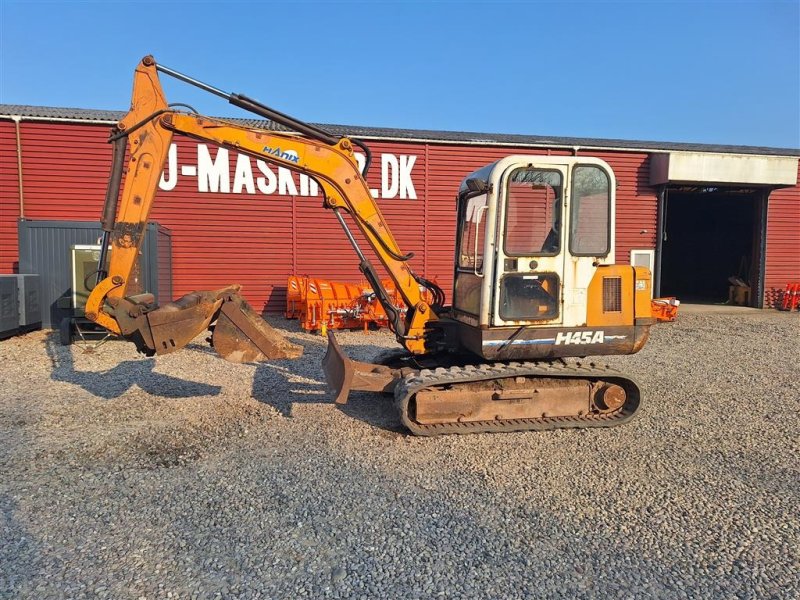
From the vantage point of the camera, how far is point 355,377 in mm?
5695

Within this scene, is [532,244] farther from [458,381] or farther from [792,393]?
[792,393]

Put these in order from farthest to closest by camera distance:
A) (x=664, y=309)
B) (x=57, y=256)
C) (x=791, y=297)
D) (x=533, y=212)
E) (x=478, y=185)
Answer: (x=791, y=297), (x=664, y=309), (x=57, y=256), (x=533, y=212), (x=478, y=185)

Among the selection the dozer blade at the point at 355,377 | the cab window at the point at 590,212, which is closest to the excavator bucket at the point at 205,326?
the dozer blade at the point at 355,377

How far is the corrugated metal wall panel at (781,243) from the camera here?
57.5ft

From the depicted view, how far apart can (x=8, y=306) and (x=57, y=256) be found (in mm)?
1661

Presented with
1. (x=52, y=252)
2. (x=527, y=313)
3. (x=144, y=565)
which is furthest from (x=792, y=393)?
(x=52, y=252)

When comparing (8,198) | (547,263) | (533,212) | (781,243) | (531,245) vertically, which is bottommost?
(547,263)

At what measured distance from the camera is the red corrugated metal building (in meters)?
13.2

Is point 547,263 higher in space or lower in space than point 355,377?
higher

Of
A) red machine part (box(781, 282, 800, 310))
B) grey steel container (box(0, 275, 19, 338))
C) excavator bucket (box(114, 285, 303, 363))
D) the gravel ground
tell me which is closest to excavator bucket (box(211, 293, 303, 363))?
excavator bucket (box(114, 285, 303, 363))

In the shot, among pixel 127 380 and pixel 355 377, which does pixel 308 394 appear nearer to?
pixel 355 377

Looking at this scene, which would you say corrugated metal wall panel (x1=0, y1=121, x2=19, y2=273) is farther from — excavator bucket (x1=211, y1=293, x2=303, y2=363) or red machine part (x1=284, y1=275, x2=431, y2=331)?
excavator bucket (x1=211, y1=293, x2=303, y2=363)

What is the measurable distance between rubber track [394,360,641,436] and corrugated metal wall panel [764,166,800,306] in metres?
15.2

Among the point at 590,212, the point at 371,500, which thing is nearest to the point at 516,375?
the point at 590,212
